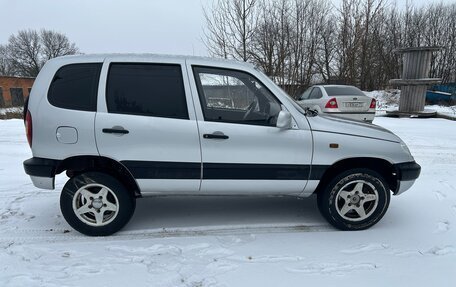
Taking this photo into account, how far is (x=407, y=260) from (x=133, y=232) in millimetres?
2827

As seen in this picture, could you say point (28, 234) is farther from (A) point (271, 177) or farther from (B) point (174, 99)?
(A) point (271, 177)

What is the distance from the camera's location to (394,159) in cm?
346

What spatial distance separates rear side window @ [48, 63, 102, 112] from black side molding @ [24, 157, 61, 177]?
0.59 metres

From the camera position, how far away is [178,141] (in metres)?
3.21

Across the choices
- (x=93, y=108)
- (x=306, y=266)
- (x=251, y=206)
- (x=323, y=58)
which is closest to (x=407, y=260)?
(x=306, y=266)

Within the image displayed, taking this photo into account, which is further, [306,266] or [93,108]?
[93,108]

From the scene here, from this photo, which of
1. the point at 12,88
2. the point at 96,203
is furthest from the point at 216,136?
the point at 12,88

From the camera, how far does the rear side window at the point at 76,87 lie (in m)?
3.20

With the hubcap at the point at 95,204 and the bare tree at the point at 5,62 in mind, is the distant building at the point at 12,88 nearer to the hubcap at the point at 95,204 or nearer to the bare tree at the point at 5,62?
the bare tree at the point at 5,62

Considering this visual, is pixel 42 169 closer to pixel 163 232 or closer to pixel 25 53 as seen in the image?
pixel 163 232

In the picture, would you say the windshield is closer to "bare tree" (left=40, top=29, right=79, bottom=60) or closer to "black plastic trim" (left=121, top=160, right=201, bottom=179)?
"black plastic trim" (left=121, top=160, right=201, bottom=179)

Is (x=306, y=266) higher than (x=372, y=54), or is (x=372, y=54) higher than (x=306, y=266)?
(x=372, y=54)

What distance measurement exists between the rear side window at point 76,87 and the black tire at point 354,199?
8.92ft

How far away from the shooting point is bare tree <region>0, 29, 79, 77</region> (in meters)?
56.1
